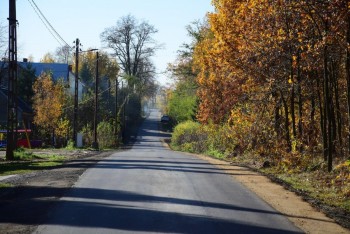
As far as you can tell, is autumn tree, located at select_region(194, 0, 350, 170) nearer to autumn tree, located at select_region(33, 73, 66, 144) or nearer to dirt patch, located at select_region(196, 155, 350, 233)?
dirt patch, located at select_region(196, 155, 350, 233)

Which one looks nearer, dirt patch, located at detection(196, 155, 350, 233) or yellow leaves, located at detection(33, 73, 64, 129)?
dirt patch, located at detection(196, 155, 350, 233)

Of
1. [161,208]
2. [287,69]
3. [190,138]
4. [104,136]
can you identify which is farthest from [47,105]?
[161,208]

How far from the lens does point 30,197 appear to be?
13.3 metres

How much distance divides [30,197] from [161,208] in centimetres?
403

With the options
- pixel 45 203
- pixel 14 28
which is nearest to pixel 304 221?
pixel 45 203

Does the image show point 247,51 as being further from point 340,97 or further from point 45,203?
point 45,203

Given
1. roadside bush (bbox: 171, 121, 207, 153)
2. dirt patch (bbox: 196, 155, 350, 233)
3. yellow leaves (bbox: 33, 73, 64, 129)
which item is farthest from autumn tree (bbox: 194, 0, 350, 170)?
yellow leaves (bbox: 33, 73, 64, 129)

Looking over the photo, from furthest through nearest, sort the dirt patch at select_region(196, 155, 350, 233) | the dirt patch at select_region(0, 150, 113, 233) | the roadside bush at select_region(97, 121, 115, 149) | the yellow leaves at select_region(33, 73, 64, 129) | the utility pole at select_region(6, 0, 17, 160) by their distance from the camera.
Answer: the roadside bush at select_region(97, 121, 115, 149) → the yellow leaves at select_region(33, 73, 64, 129) → the utility pole at select_region(6, 0, 17, 160) → the dirt patch at select_region(196, 155, 350, 233) → the dirt patch at select_region(0, 150, 113, 233)

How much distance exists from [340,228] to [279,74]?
45.7ft

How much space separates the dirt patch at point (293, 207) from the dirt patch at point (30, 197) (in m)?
5.37

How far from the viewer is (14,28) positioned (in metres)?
25.9

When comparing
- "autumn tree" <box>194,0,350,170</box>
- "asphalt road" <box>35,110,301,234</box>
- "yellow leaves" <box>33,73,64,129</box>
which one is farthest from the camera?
"yellow leaves" <box>33,73,64,129</box>

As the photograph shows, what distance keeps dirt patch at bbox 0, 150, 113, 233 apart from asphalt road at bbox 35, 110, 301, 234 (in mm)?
319

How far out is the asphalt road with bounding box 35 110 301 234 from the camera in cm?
938
